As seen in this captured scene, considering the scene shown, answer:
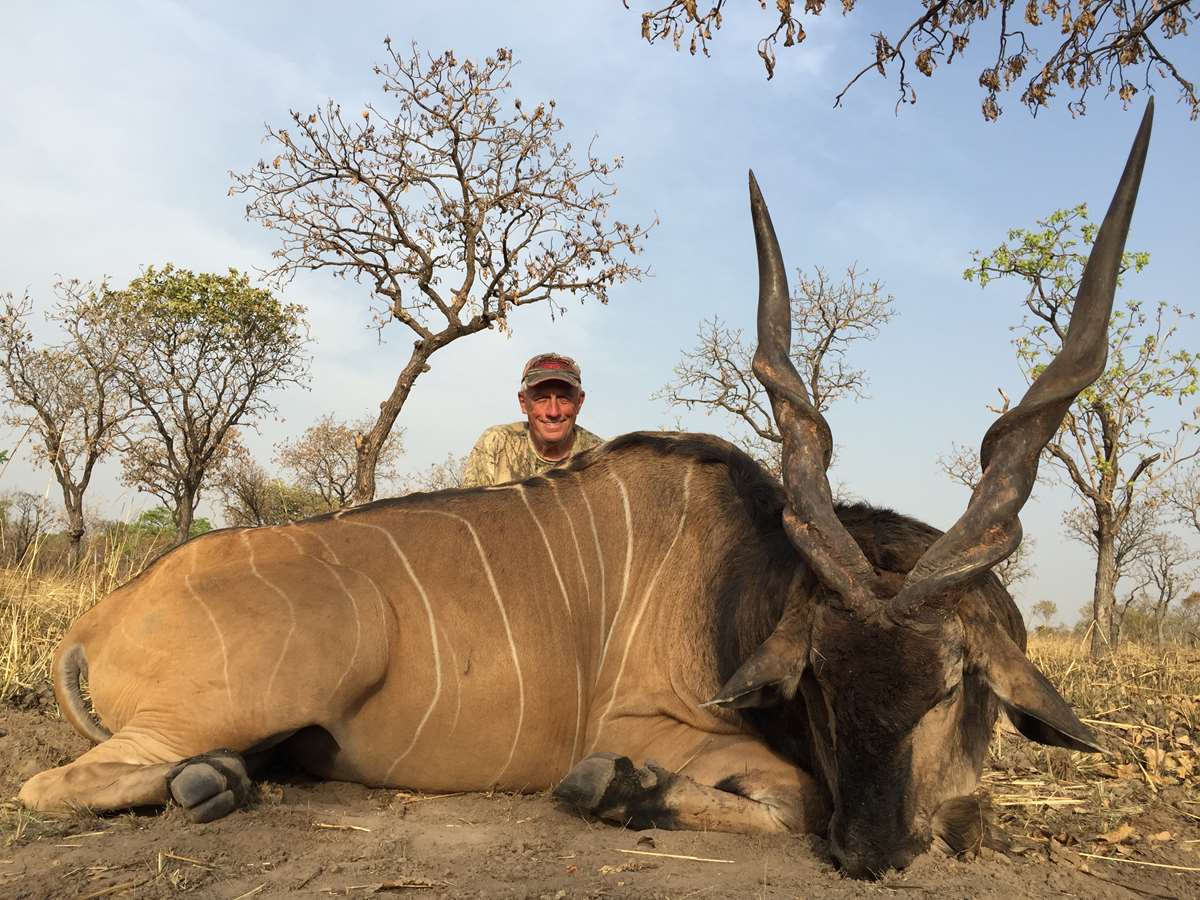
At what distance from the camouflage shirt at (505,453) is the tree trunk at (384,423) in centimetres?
531

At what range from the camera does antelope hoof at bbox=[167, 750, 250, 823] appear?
2369 millimetres

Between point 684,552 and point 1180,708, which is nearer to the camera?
point 684,552

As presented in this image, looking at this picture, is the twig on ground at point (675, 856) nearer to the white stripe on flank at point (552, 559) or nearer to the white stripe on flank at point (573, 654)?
the white stripe on flank at point (573, 654)

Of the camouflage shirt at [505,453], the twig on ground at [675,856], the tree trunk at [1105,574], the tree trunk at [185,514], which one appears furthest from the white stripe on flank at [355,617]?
the tree trunk at [185,514]

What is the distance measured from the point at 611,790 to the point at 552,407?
3249 mm

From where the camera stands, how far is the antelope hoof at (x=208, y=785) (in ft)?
7.77

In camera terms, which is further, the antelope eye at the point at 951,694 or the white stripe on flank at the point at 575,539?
the white stripe on flank at the point at 575,539

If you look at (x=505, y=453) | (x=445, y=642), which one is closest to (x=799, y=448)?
(x=445, y=642)

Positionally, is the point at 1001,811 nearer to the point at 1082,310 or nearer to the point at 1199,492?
the point at 1082,310

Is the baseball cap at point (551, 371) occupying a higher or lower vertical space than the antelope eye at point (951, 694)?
higher

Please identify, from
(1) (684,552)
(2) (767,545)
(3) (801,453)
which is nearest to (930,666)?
(3) (801,453)

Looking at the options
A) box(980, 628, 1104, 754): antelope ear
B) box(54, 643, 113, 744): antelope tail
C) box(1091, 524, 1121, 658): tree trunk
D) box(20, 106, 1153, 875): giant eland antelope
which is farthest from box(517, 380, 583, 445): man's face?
box(1091, 524, 1121, 658): tree trunk

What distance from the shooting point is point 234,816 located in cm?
243

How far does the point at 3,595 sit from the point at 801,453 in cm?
437
